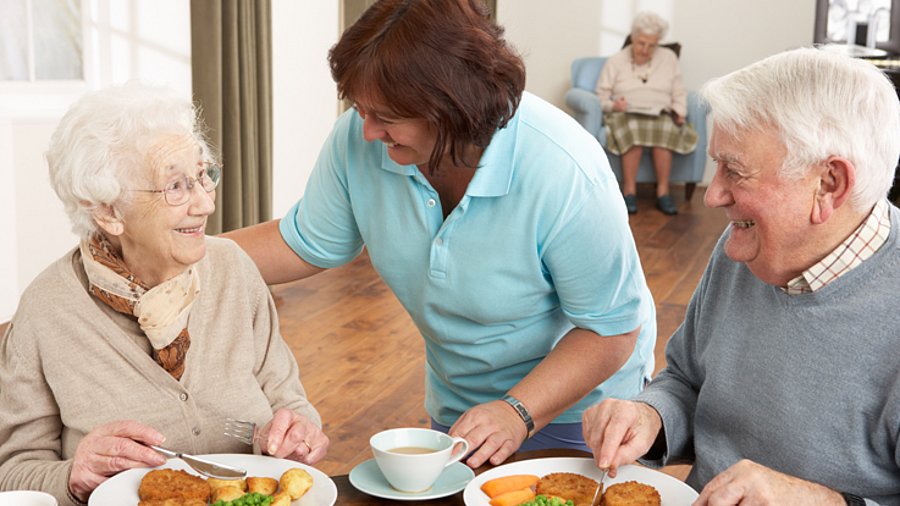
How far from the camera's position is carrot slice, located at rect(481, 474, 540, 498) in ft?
4.58

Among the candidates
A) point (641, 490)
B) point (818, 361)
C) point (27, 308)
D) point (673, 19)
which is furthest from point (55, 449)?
point (673, 19)

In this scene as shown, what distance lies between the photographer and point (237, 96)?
4.80 metres

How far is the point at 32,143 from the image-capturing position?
14.0 feet

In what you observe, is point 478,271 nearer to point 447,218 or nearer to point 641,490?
point 447,218

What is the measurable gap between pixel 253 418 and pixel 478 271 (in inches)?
17.0

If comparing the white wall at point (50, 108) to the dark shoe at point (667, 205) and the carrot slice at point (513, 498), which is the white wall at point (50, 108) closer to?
the carrot slice at point (513, 498)

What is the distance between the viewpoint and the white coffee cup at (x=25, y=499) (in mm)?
1187

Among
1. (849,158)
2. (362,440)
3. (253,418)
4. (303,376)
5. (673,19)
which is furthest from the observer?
(673,19)

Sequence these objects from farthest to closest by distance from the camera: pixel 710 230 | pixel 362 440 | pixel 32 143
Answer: pixel 710 230, pixel 32 143, pixel 362 440

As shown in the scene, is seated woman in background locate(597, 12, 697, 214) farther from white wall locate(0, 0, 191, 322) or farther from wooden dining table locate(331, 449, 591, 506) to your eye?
wooden dining table locate(331, 449, 591, 506)

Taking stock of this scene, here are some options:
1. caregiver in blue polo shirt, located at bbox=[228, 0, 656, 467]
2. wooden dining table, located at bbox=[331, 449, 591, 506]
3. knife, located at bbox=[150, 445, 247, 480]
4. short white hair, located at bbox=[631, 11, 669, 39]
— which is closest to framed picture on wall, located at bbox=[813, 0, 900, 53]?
short white hair, located at bbox=[631, 11, 669, 39]

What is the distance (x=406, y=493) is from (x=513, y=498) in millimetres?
139

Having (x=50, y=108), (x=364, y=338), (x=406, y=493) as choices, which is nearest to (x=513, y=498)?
(x=406, y=493)

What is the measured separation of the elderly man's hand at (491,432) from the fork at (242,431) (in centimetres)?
30
